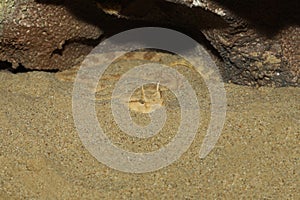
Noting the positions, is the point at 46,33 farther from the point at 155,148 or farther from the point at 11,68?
the point at 155,148

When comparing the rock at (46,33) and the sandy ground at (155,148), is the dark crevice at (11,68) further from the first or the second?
the sandy ground at (155,148)

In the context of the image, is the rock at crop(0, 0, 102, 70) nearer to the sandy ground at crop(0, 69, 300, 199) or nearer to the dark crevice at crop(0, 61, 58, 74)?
the dark crevice at crop(0, 61, 58, 74)

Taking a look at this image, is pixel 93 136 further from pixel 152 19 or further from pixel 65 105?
pixel 152 19

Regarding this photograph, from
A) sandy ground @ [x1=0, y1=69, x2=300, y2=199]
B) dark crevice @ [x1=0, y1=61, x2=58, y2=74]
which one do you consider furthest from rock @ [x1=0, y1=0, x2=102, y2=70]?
sandy ground @ [x1=0, y1=69, x2=300, y2=199]

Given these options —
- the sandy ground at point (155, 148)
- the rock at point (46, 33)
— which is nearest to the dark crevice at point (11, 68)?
the rock at point (46, 33)

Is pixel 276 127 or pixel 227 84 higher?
pixel 276 127

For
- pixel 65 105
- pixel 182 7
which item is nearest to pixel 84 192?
pixel 65 105

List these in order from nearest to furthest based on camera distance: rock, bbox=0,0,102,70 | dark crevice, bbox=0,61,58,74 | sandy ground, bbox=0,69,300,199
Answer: sandy ground, bbox=0,69,300,199 < rock, bbox=0,0,102,70 < dark crevice, bbox=0,61,58,74

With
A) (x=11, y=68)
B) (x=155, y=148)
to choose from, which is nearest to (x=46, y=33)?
(x=11, y=68)
